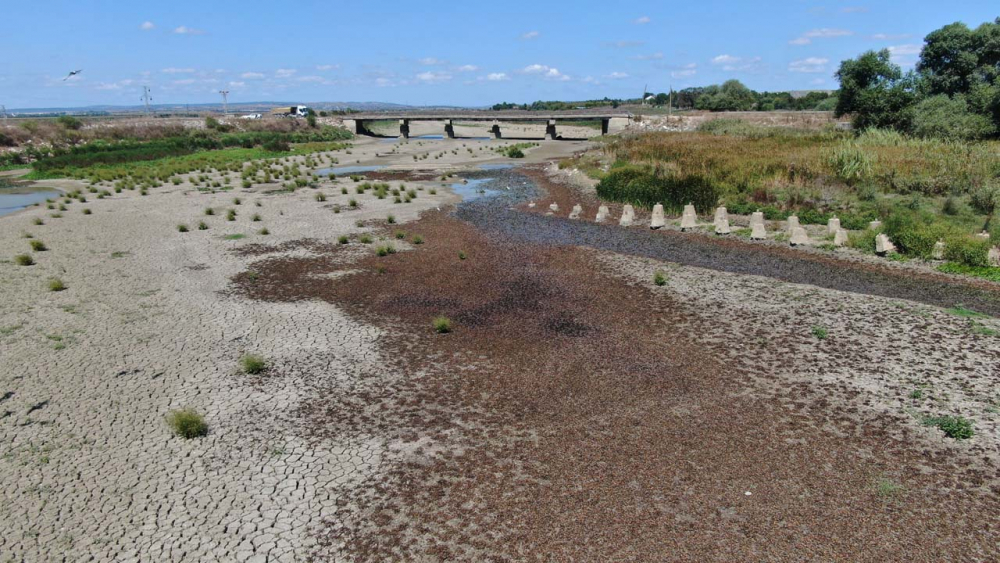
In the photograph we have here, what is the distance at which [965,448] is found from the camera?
30.4 ft

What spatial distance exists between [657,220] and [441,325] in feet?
53.4

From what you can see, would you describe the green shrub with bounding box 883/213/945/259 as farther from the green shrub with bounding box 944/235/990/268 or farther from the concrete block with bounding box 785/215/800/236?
the concrete block with bounding box 785/215/800/236

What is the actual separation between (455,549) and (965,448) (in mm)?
8313

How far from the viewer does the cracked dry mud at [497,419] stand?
7.66 metres

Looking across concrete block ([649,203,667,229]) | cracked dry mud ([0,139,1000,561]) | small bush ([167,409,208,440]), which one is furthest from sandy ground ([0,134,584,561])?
concrete block ([649,203,667,229])

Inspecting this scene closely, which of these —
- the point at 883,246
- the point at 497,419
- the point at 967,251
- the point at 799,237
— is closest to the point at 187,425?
the point at 497,419

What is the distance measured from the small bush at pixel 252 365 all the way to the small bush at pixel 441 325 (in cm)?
419

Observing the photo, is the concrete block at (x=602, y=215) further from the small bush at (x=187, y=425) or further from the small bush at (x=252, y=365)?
the small bush at (x=187, y=425)

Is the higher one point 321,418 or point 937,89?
point 937,89

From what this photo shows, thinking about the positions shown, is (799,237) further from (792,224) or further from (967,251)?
(967,251)

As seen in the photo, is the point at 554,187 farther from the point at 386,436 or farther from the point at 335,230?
the point at 386,436

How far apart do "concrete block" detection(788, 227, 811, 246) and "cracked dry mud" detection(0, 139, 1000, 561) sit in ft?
10.1

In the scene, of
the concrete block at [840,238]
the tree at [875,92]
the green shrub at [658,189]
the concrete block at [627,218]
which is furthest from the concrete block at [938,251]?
the tree at [875,92]

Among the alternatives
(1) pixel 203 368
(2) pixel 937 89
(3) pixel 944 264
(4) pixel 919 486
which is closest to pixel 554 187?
(3) pixel 944 264
